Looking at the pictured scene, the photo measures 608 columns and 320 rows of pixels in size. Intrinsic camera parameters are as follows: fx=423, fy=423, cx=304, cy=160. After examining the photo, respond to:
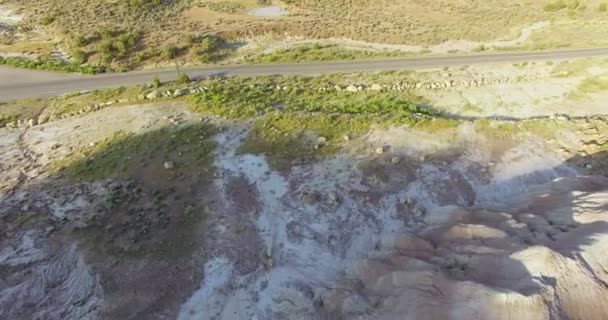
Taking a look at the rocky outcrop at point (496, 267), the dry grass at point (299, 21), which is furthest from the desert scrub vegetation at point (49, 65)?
the rocky outcrop at point (496, 267)

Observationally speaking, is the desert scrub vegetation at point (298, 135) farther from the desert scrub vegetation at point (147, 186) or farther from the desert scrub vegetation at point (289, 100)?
the desert scrub vegetation at point (147, 186)

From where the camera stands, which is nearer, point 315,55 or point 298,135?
point 298,135

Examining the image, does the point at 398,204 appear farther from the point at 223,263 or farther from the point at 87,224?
the point at 87,224

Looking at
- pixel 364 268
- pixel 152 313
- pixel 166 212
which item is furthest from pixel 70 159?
pixel 364 268

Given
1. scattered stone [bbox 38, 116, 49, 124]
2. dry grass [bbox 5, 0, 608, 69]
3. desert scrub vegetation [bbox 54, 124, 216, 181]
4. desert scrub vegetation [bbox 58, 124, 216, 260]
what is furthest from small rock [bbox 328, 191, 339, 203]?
dry grass [bbox 5, 0, 608, 69]

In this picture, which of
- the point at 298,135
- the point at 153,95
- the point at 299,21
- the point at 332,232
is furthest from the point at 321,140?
the point at 299,21

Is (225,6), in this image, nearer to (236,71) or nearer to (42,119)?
(236,71)
